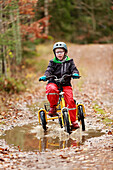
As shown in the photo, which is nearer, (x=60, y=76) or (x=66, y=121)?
(x=66, y=121)

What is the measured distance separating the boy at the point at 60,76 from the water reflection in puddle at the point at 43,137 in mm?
385

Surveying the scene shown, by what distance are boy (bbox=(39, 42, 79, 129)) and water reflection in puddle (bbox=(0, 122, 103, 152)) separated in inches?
15.2

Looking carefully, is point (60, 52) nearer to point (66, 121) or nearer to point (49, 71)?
point (49, 71)

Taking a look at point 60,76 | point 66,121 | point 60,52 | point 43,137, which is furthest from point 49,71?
point 43,137

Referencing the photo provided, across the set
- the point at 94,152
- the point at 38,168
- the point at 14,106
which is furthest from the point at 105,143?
the point at 14,106

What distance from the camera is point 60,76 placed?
22.9ft

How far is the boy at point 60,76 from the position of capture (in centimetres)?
659

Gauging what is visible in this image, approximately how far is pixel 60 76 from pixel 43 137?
5.36ft

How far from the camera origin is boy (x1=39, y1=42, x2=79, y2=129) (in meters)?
6.59

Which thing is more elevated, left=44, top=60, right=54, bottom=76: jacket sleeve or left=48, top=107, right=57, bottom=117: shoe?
left=44, top=60, right=54, bottom=76: jacket sleeve

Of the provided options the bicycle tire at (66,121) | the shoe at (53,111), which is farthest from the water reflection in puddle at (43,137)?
the shoe at (53,111)

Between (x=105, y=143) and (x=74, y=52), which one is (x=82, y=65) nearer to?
(x=74, y=52)

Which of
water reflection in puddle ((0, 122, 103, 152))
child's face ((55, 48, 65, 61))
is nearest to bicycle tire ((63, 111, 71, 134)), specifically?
water reflection in puddle ((0, 122, 103, 152))

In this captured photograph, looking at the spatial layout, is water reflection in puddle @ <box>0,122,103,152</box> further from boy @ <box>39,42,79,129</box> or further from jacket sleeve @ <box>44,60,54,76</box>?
jacket sleeve @ <box>44,60,54,76</box>
